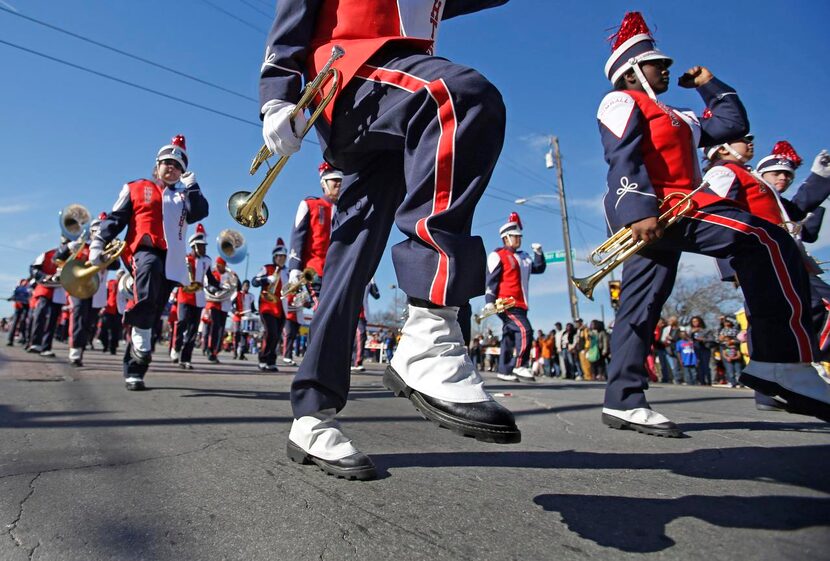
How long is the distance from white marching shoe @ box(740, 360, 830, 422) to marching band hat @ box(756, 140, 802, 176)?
341cm

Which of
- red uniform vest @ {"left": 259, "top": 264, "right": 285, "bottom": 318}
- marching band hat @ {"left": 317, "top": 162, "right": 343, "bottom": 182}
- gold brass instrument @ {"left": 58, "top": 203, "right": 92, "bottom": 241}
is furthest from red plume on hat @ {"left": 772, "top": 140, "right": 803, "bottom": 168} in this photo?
gold brass instrument @ {"left": 58, "top": 203, "right": 92, "bottom": 241}

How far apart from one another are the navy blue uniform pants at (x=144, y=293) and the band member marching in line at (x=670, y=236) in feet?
12.2

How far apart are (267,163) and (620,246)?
74.8 inches

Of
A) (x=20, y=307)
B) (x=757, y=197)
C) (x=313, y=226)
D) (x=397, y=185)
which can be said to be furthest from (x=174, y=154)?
(x=20, y=307)

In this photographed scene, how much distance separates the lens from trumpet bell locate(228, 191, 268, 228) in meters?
2.27

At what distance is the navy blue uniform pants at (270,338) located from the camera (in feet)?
28.7

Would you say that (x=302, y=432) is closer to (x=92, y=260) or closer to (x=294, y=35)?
(x=294, y=35)

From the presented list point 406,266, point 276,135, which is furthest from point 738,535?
point 276,135

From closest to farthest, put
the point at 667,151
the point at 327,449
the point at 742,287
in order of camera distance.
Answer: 1. the point at 327,449
2. the point at 742,287
3. the point at 667,151

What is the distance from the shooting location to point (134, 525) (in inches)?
45.8

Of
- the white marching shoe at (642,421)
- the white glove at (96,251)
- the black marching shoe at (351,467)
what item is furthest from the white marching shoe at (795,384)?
the white glove at (96,251)

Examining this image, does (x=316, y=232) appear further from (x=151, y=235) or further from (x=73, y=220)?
(x=73, y=220)

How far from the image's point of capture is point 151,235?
4754 millimetres

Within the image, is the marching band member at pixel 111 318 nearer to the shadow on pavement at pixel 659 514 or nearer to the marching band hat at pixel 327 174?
the marching band hat at pixel 327 174
